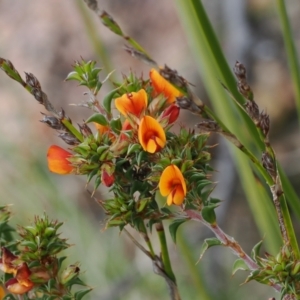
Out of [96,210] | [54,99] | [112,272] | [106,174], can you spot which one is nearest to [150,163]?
[106,174]

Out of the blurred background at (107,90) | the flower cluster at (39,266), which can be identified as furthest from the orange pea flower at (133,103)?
the blurred background at (107,90)

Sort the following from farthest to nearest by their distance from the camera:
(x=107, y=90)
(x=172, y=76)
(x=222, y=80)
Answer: (x=107, y=90), (x=222, y=80), (x=172, y=76)

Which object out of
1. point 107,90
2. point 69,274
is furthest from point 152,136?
point 107,90

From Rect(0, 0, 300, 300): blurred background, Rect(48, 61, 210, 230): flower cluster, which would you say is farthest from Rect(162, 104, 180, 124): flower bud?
Rect(0, 0, 300, 300): blurred background

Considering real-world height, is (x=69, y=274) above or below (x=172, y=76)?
below

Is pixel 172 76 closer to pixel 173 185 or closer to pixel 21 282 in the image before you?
pixel 173 185

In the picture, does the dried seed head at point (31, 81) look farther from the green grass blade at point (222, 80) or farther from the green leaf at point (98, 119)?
the green grass blade at point (222, 80)
